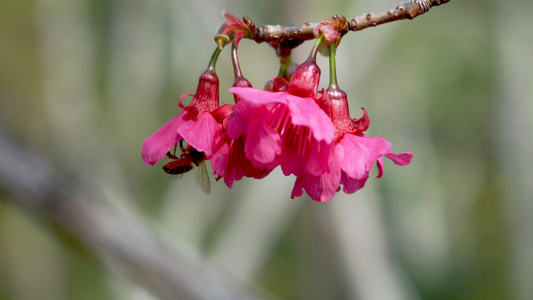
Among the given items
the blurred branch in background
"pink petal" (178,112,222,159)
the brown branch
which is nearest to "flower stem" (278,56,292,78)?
the brown branch

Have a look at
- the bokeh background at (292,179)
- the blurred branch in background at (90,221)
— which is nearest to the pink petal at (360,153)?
the blurred branch in background at (90,221)

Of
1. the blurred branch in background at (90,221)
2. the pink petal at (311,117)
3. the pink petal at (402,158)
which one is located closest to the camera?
the pink petal at (311,117)

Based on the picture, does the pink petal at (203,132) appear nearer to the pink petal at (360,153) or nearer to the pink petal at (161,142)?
the pink petal at (161,142)

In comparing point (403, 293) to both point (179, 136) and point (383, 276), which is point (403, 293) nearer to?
point (383, 276)

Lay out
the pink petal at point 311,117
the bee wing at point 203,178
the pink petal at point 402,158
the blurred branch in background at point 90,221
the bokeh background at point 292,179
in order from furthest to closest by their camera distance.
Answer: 1. the bokeh background at point 292,179
2. the blurred branch in background at point 90,221
3. the bee wing at point 203,178
4. the pink petal at point 402,158
5. the pink petal at point 311,117

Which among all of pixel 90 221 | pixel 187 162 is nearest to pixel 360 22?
pixel 187 162

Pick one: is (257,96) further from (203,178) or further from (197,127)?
(203,178)

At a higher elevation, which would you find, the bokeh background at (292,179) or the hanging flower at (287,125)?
the bokeh background at (292,179)
